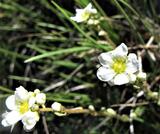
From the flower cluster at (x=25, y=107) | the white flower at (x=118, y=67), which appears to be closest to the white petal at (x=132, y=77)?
the white flower at (x=118, y=67)

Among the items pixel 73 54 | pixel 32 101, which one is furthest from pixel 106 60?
pixel 73 54

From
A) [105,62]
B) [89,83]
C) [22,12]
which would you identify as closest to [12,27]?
[22,12]

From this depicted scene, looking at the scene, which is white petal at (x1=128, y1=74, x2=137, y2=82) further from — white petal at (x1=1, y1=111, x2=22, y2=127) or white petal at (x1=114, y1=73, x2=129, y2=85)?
white petal at (x1=1, y1=111, x2=22, y2=127)

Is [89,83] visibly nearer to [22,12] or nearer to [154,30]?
[154,30]

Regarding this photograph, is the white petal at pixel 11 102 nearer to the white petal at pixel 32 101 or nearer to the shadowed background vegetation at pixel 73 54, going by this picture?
the white petal at pixel 32 101

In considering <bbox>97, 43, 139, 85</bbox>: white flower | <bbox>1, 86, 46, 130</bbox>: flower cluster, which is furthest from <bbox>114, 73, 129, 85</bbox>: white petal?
<bbox>1, 86, 46, 130</bbox>: flower cluster
